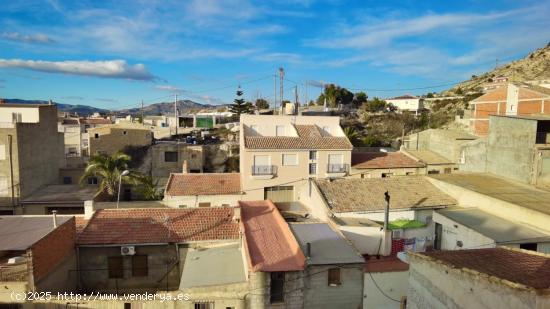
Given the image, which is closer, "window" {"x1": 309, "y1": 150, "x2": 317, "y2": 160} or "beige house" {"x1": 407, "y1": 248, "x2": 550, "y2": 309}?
"beige house" {"x1": 407, "y1": 248, "x2": 550, "y2": 309}

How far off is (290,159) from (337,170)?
436cm

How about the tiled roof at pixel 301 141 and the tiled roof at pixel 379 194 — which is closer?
the tiled roof at pixel 379 194

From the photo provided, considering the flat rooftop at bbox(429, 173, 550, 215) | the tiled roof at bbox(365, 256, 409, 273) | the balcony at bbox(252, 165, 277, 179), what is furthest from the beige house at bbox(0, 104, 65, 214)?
the flat rooftop at bbox(429, 173, 550, 215)

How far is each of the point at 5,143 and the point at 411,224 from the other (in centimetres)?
3093

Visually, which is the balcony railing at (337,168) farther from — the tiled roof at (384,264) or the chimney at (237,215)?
the tiled roof at (384,264)

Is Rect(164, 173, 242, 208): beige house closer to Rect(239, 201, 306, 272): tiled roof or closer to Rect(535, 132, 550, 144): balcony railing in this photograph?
Rect(239, 201, 306, 272): tiled roof

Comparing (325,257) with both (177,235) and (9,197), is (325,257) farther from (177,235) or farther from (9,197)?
(9,197)

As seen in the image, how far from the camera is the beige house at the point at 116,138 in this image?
40.5m

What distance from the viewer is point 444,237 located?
1970cm

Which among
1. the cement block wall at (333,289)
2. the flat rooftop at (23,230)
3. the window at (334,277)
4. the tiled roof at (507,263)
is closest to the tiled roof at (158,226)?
the flat rooftop at (23,230)

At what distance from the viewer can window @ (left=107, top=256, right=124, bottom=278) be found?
18250mm

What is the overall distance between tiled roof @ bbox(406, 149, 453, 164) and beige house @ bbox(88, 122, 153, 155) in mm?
28696

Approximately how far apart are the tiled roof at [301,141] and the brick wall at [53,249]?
15514 mm

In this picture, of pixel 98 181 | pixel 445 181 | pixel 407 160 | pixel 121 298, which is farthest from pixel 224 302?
pixel 98 181
